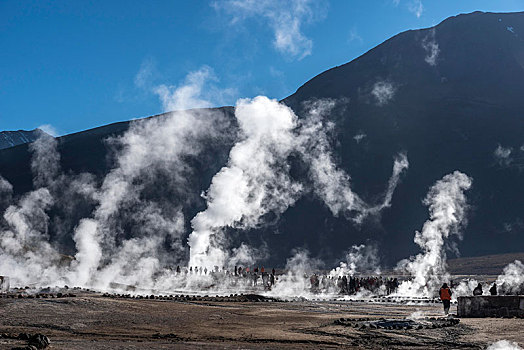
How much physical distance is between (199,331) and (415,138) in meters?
106

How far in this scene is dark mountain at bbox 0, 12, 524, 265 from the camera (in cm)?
10081

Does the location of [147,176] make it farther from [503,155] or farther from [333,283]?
[503,155]

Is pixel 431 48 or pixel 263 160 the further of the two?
pixel 431 48

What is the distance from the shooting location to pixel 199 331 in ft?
56.0

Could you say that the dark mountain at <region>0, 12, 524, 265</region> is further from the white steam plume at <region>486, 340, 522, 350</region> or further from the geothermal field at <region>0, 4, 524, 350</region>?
the white steam plume at <region>486, 340, 522, 350</region>

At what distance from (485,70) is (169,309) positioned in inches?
5093

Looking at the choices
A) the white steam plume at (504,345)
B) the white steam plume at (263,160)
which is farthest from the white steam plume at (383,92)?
the white steam plume at (504,345)

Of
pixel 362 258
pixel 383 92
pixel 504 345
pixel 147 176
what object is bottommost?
pixel 504 345

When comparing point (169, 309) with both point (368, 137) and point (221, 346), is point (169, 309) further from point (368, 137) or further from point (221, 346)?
point (368, 137)

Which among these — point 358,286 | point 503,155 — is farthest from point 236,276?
point 503,155

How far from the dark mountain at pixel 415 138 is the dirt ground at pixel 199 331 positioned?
7821 centimetres

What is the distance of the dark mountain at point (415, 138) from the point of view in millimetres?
100812

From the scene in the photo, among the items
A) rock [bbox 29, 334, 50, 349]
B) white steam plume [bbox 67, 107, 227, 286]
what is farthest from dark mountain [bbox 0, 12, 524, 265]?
rock [bbox 29, 334, 50, 349]

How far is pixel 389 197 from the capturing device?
10769 centimetres
